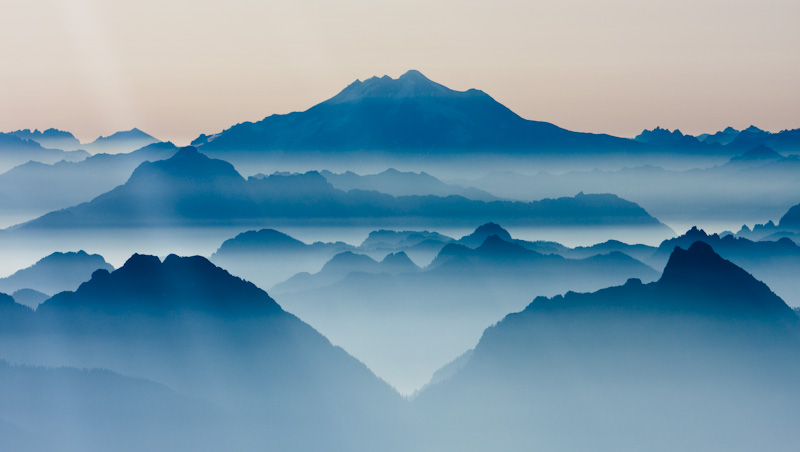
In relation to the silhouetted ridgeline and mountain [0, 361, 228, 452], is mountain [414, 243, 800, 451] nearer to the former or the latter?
the silhouetted ridgeline

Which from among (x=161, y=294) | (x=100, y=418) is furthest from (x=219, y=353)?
(x=100, y=418)

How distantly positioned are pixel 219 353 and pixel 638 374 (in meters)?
74.9

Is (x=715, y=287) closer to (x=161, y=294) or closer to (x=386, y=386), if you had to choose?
(x=386, y=386)

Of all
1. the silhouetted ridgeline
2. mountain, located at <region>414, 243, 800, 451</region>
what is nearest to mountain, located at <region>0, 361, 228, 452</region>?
the silhouetted ridgeline

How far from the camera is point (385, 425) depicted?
14062 cm

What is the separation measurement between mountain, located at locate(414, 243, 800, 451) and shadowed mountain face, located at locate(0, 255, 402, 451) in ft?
47.1

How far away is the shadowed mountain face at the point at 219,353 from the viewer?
136375 mm

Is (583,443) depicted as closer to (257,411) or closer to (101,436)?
(257,411)

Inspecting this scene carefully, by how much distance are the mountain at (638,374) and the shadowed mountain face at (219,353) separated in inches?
565

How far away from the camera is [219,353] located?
17088 cm

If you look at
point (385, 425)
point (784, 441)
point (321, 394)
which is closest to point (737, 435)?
point (784, 441)

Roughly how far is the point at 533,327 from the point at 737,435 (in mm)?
46722

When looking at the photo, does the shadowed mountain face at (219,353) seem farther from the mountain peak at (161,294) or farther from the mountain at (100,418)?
the mountain at (100,418)

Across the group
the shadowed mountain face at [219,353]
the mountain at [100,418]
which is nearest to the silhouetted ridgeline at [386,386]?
the mountain at [100,418]
